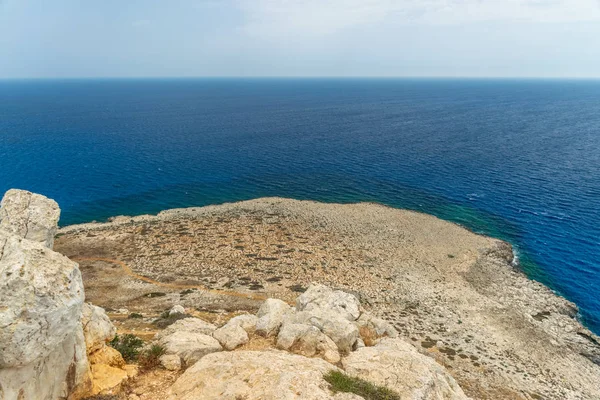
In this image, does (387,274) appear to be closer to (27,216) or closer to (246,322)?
(246,322)

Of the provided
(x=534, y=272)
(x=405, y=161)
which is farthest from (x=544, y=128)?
(x=534, y=272)

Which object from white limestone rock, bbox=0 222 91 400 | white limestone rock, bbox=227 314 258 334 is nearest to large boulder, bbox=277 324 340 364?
white limestone rock, bbox=227 314 258 334

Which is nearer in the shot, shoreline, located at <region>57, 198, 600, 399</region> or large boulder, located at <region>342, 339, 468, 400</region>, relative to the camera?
large boulder, located at <region>342, 339, 468, 400</region>

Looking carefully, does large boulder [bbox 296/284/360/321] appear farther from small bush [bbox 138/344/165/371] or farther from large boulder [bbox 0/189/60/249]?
large boulder [bbox 0/189/60/249]

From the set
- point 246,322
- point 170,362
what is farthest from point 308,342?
point 170,362

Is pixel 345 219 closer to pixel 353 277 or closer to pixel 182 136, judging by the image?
pixel 353 277

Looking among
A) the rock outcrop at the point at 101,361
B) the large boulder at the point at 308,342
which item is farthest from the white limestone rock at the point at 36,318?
the large boulder at the point at 308,342

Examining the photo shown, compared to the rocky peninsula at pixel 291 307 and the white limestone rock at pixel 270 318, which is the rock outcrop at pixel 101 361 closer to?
the rocky peninsula at pixel 291 307
